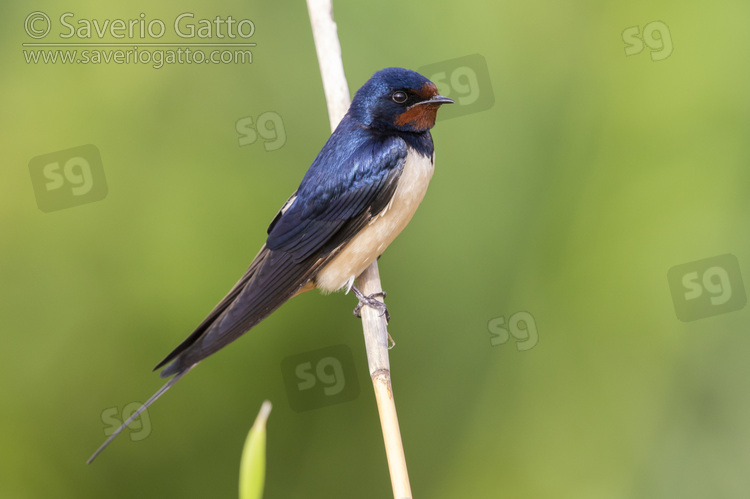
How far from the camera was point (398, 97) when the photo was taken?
132 centimetres

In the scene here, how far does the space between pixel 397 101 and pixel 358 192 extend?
184mm

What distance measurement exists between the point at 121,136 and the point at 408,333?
80cm

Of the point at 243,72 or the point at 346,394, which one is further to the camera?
the point at 243,72

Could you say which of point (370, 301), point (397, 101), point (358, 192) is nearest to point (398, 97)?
point (397, 101)

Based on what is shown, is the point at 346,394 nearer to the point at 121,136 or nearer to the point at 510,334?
the point at 510,334

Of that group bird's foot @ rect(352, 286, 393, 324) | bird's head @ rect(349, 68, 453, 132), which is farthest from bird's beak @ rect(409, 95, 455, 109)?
bird's foot @ rect(352, 286, 393, 324)

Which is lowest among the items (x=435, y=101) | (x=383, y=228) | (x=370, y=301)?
(x=370, y=301)

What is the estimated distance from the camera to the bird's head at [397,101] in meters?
1.30

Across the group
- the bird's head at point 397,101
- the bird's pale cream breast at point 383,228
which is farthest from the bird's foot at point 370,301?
the bird's head at point 397,101

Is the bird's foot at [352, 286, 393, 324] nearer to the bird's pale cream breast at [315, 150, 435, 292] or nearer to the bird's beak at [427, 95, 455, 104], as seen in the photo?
the bird's pale cream breast at [315, 150, 435, 292]

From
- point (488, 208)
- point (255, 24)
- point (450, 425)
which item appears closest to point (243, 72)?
point (255, 24)

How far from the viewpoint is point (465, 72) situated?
1626 millimetres

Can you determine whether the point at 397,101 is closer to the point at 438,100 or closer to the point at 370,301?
the point at 438,100

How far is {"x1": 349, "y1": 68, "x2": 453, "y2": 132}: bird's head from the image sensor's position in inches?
51.0
